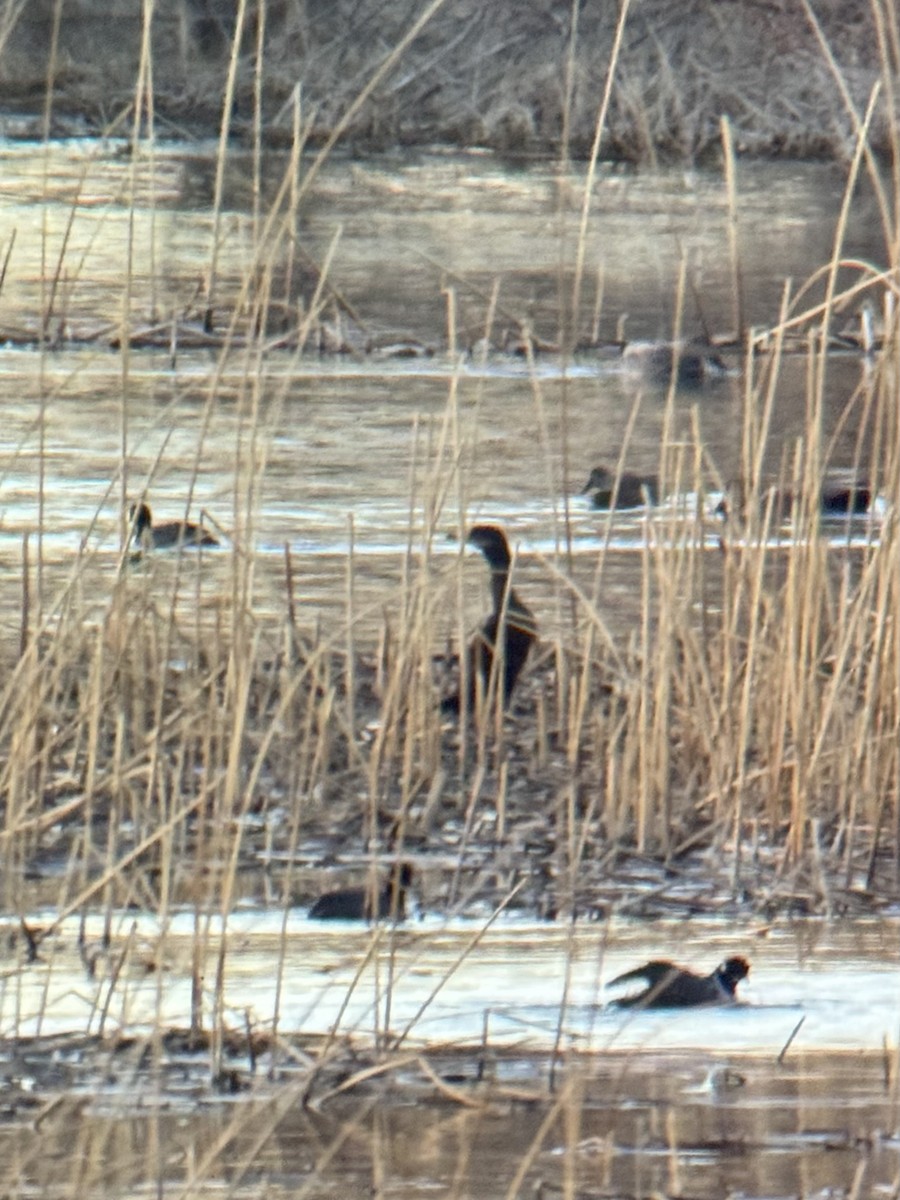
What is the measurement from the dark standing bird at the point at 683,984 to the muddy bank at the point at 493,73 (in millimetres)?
19480

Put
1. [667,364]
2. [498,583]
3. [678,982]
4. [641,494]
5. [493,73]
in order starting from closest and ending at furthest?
1. [678,982]
2. [498,583]
3. [641,494]
4. [667,364]
5. [493,73]

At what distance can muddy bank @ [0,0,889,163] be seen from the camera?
24.3 meters

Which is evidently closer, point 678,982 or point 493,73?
point 678,982

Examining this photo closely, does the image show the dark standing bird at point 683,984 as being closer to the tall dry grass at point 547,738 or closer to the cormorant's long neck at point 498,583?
the tall dry grass at point 547,738

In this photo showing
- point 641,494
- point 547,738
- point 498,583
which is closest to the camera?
point 547,738

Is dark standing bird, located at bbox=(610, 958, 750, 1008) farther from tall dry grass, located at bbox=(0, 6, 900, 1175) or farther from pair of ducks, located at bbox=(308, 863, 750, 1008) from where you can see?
tall dry grass, located at bbox=(0, 6, 900, 1175)

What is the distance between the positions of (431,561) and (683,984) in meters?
2.40

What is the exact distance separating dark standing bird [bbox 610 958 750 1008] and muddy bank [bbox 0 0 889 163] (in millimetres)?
19480

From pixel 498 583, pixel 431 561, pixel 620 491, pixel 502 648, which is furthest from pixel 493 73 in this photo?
pixel 502 648

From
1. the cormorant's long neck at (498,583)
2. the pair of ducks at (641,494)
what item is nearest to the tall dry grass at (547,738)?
the cormorant's long neck at (498,583)

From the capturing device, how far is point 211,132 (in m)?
25.7

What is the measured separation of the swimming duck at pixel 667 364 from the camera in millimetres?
10977

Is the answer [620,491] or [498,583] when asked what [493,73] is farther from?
[498,583]

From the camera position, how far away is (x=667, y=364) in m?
11.2
